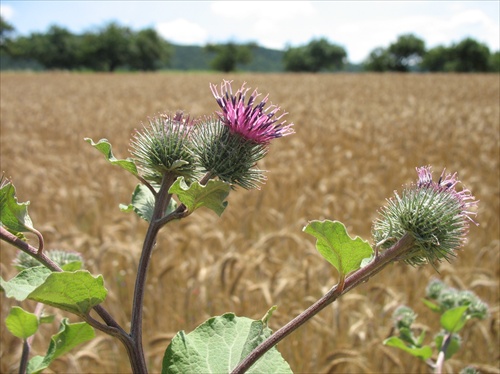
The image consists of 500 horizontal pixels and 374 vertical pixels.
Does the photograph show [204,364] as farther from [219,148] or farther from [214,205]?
[219,148]

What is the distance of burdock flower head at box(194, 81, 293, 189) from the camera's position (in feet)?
3.13

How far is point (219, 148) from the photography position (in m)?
0.96

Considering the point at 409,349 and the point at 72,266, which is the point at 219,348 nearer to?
the point at 72,266

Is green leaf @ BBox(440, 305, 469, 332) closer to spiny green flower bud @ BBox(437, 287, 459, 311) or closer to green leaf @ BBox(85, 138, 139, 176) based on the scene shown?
spiny green flower bud @ BBox(437, 287, 459, 311)

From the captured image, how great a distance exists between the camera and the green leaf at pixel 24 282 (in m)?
0.70

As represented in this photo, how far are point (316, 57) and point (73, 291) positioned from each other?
87.4 m

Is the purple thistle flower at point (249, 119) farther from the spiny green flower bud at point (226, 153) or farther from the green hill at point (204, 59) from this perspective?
the green hill at point (204, 59)

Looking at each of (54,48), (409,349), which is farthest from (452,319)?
(54,48)

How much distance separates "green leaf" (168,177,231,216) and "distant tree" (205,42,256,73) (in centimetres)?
8557

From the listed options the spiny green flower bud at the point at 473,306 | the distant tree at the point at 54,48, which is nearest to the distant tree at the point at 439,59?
the distant tree at the point at 54,48

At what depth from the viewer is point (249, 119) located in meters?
0.96

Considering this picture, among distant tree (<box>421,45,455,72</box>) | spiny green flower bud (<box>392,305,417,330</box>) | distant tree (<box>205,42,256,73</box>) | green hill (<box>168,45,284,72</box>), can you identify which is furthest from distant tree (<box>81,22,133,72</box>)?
spiny green flower bud (<box>392,305,417,330</box>)

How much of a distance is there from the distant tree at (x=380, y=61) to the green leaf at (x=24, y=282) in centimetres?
7619

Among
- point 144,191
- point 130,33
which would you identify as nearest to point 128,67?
point 130,33
